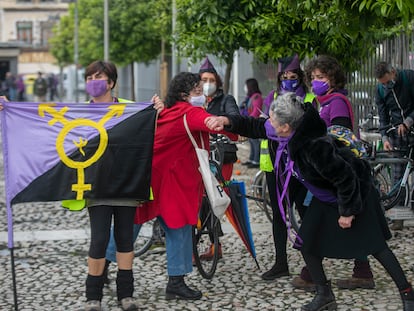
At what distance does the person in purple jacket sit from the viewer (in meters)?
6.04

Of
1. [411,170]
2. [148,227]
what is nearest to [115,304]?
[148,227]

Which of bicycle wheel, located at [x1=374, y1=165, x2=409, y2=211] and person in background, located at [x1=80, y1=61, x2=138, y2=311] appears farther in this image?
bicycle wheel, located at [x1=374, y1=165, x2=409, y2=211]

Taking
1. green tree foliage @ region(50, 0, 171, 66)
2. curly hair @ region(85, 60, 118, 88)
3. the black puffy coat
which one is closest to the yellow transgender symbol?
curly hair @ region(85, 60, 118, 88)

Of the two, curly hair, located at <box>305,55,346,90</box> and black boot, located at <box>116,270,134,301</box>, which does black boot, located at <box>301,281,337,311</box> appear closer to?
black boot, located at <box>116,270,134,301</box>

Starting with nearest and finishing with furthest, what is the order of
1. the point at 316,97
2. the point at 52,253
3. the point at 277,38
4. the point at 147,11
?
1. the point at 316,97
2. the point at 52,253
3. the point at 277,38
4. the point at 147,11

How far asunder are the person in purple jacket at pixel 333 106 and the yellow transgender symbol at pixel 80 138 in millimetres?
1531

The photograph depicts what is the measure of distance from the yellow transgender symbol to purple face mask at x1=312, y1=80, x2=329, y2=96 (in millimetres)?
1506

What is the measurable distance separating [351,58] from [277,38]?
0.93 metres

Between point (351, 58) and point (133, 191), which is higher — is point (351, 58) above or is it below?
above

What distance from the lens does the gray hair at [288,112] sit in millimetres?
5227

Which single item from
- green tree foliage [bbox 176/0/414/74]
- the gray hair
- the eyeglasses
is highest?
green tree foliage [bbox 176/0/414/74]

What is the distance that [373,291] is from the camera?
605cm

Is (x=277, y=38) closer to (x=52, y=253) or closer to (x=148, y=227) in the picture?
(x=148, y=227)

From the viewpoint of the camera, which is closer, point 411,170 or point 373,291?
point 373,291
